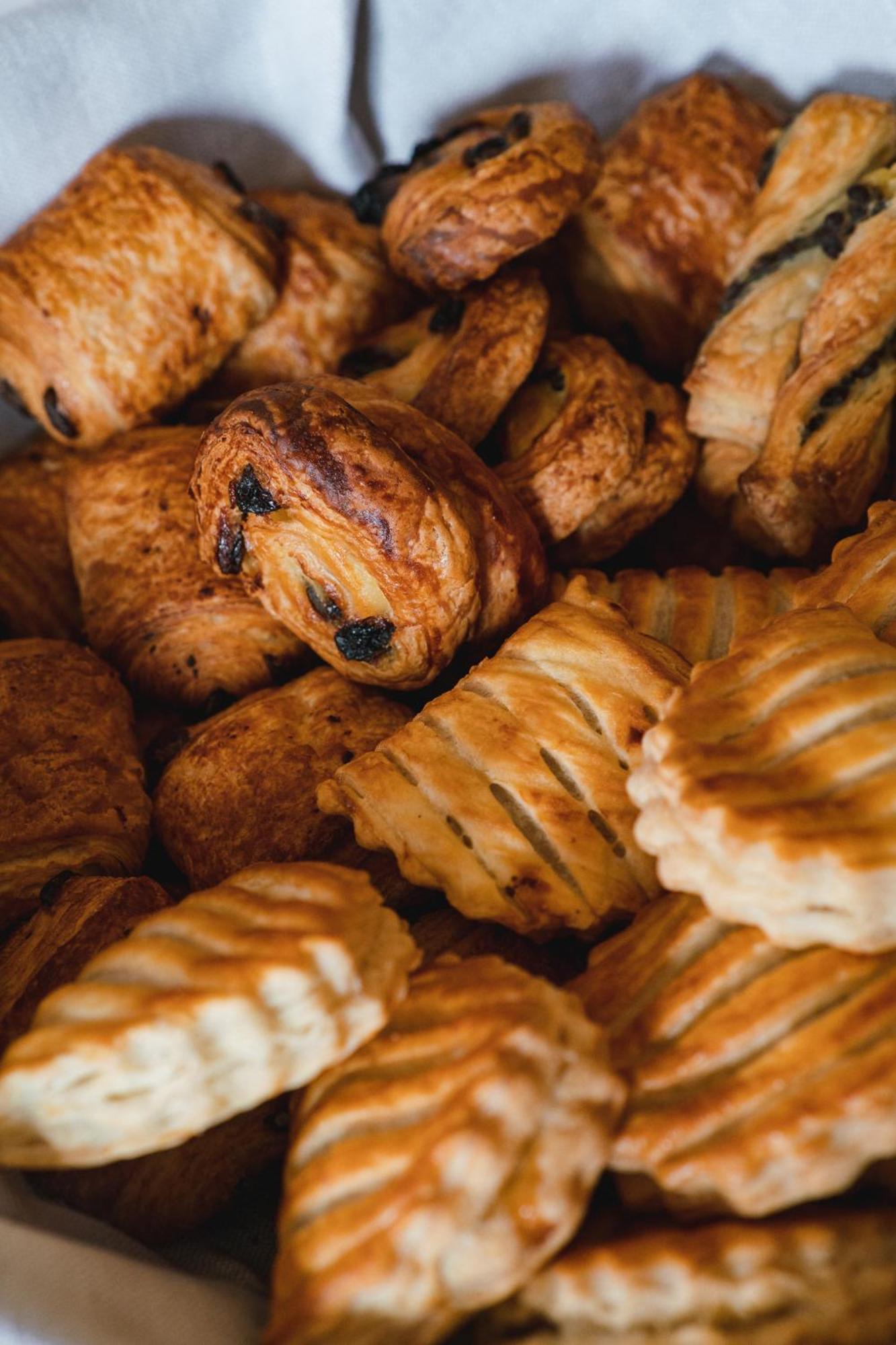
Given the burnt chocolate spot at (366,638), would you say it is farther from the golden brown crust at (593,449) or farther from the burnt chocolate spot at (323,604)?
the golden brown crust at (593,449)

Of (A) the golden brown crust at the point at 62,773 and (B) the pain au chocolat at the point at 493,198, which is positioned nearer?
(A) the golden brown crust at the point at 62,773

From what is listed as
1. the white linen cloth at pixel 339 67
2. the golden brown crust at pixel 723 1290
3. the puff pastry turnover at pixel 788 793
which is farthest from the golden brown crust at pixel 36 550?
the golden brown crust at pixel 723 1290

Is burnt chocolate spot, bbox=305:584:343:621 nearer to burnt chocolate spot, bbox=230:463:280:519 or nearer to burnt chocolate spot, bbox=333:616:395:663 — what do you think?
burnt chocolate spot, bbox=333:616:395:663

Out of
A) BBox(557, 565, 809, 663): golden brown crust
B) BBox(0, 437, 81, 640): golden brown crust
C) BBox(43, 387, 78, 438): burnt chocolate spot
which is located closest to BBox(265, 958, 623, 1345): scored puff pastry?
BBox(557, 565, 809, 663): golden brown crust

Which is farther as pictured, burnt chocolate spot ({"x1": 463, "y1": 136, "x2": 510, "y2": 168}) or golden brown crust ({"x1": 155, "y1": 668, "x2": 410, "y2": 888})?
burnt chocolate spot ({"x1": 463, "y1": 136, "x2": 510, "y2": 168})

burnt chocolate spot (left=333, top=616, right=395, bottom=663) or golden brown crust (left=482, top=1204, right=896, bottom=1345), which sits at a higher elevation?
burnt chocolate spot (left=333, top=616, right=395, bottom=663)

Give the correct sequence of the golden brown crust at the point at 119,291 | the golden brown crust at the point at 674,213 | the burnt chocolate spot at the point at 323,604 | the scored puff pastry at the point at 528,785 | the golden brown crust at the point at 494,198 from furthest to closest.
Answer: the golden brown crust at the point at 674,213 < the golden brown crust at the point at 119,291 < the golden brown crust at the point at 494,198 < the burnt chocolate spot at the point at 323,604 < the scored puff pastry at the point at 528,785

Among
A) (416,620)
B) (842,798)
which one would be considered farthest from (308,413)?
(842,798)

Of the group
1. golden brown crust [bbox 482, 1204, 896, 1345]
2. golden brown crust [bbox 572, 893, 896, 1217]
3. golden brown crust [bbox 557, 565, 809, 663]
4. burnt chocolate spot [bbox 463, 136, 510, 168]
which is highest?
burnt chocolate spot [bbox 463, 136, 510, 168]
